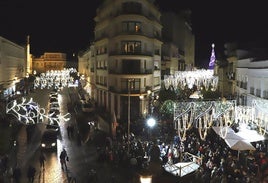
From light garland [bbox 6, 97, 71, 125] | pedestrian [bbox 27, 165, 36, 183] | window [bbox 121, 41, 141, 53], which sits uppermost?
window [bbox 121, 41, 141, 53]

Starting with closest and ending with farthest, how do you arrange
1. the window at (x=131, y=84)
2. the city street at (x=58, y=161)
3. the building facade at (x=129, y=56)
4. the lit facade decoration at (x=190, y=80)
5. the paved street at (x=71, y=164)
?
the paved street at (x=71, y=164), the city street at (x=58, y=161), the building facade at (x=129, y=56), the window at (x=131, y=84), the lit facade decoration at (x=190, y=80)

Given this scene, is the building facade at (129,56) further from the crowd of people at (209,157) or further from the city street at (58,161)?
the crowd of people at (209,157)

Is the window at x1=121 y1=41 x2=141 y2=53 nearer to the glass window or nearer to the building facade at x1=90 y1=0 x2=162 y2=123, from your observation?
the building facade at x1=90 y1=0 x2=162 y2=123

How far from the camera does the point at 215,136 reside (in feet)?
89.0

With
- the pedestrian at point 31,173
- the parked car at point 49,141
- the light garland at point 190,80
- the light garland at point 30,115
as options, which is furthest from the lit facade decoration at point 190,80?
the pedestrian at point 31,173

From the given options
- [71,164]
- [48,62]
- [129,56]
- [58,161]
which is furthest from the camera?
[48,62]

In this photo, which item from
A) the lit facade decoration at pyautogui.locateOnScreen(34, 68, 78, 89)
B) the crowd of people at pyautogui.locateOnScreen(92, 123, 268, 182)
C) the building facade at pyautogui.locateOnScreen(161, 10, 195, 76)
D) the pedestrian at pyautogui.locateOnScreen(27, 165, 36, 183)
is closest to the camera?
the crowd of people at pyautogui.locateOnScreen(92, 123, 268, 182)

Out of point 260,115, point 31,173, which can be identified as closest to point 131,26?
point 260,115

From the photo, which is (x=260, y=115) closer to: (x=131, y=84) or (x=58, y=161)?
(x=58, y=161)

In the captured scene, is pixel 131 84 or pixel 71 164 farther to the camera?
pixel 131 84

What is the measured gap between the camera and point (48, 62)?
5817 inches

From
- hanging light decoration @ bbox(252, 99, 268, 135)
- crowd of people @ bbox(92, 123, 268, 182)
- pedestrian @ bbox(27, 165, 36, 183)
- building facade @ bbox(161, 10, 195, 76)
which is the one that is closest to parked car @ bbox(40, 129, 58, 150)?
crowd of people @ bbox(92, 123, 268, 182)

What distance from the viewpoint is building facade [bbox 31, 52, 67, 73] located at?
14725cm

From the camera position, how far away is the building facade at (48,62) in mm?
147250
